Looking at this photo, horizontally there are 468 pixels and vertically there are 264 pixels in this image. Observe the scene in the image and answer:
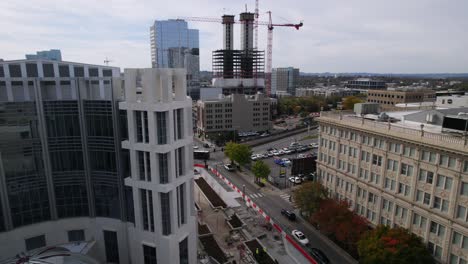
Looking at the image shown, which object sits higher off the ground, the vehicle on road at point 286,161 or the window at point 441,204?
the window at point 441,204

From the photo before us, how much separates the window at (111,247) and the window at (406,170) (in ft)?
133

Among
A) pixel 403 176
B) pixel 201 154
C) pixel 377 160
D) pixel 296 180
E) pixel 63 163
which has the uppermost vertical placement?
pixel 63 163

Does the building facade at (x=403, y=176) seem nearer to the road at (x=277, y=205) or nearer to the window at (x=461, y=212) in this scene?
the window at (x=461, y=212)

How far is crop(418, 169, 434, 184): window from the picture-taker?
38938mm

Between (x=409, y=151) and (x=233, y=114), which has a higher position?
(x=409, y=151)

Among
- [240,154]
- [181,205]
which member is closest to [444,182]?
[181,205]

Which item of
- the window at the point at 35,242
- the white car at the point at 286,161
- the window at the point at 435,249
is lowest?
the white car at the point at 286,161

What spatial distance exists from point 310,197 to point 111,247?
105ft

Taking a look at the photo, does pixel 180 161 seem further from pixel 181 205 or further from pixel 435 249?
pixel 435 249

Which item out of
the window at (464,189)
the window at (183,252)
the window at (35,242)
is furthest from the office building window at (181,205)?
the window at (464,189)

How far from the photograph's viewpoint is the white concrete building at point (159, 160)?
3072 centimetres

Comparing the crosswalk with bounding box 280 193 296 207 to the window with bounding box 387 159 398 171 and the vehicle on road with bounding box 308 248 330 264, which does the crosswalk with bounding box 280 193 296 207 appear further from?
the window with bounding box 387 159 398 171

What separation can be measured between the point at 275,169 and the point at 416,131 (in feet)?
150

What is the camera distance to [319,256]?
43312 millimetres
